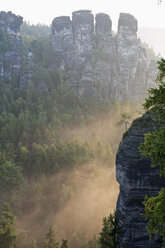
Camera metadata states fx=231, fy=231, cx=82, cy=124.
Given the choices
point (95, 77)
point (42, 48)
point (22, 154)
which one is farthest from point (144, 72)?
point (22, 154)

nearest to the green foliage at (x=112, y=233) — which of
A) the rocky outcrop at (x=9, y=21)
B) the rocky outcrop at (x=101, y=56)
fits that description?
the rocky outcrop at (x=101, y=56)

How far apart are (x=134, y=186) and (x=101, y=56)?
88.0m

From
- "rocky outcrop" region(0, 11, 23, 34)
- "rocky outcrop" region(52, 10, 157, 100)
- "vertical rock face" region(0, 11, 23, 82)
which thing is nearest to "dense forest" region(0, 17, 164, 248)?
"rocky outcrop" region(52, 10, 157, 100)

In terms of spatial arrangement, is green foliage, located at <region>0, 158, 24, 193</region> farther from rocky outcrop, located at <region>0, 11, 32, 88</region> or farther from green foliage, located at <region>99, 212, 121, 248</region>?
rocky outcrop, located at <region>0, 11, 32, 88</region>

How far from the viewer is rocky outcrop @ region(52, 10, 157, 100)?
3622 inches

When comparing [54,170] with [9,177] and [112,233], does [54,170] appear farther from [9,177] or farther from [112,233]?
[112,233]

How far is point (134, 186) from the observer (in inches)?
658

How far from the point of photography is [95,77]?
92812mm

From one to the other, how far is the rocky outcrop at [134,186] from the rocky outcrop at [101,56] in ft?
232

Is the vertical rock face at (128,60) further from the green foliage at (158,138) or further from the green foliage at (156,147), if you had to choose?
the green foliage at (156,147)

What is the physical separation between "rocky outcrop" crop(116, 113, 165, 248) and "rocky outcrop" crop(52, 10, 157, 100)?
2789 inches

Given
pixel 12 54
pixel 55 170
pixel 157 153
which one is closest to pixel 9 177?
pixel 55 170

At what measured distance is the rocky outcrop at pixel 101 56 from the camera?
302 feet

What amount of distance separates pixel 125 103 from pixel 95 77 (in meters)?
17.6
